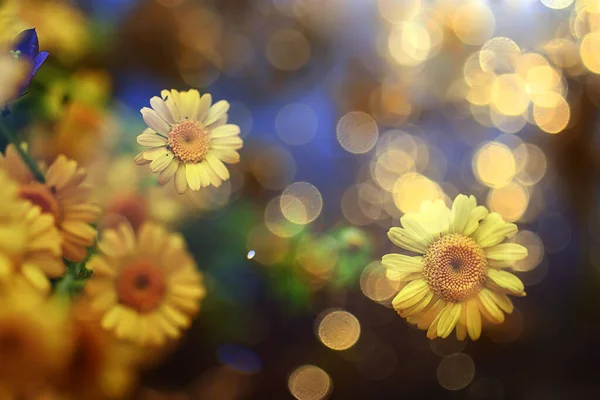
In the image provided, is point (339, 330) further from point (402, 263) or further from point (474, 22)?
point (474, 22)

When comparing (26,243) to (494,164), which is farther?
(494,164)

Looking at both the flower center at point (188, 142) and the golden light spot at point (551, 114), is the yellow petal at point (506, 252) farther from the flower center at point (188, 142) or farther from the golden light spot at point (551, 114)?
the flower center at point (188, 142)

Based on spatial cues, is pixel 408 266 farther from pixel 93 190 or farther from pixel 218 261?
pixel 93 190

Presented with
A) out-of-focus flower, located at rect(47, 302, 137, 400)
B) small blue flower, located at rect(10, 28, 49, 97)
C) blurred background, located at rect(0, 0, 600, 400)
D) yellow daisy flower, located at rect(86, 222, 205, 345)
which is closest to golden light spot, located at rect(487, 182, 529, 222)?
blurred background, located at rect(0, 0, 600, 400)

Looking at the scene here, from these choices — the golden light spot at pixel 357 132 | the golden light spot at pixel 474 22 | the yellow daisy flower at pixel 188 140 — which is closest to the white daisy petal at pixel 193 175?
the yellow daisy flower at pixel 188 140

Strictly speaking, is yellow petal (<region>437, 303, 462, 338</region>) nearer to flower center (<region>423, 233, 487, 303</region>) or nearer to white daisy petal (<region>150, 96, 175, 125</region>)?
flower center (<region>423, 233, 487, 303</region>)

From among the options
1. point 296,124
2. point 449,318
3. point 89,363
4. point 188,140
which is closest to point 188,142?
point 188,140

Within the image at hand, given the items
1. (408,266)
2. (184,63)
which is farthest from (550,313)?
(184,63)
